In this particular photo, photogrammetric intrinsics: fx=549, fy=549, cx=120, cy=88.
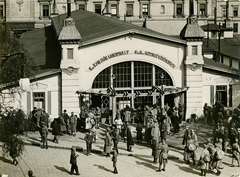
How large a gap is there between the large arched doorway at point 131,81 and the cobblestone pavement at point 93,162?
308 cm

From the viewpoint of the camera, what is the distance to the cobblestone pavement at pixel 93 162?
15781 millimetres

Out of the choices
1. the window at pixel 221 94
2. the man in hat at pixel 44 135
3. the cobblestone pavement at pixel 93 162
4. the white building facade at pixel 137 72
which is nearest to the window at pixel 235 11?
the white building facade at pixel 137 72

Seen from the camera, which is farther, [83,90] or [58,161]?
[83,90]

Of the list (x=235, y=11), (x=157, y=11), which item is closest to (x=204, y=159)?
(x=157, y=11)

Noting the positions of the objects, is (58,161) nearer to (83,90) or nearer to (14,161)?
(14,161)

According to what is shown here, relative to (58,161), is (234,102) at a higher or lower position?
higher

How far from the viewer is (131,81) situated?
21328mm

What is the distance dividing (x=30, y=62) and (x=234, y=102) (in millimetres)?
7892

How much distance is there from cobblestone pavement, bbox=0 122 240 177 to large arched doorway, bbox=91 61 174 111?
10.1 feet

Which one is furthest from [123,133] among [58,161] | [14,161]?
[14,161]

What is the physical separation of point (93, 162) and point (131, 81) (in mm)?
5576

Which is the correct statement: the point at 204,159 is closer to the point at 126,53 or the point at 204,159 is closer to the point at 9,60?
the point at 9,60

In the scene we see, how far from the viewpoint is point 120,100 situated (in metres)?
21.3

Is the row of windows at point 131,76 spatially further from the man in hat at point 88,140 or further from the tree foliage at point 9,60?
the tree foliage at point 9,60
